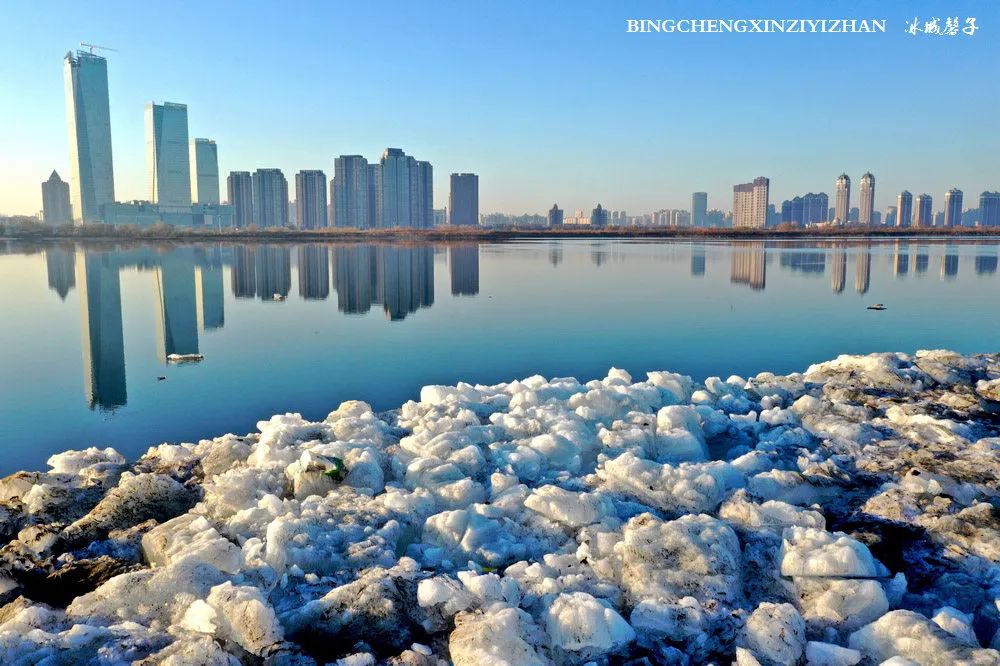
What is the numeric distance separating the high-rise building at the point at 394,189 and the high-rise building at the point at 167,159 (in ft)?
139

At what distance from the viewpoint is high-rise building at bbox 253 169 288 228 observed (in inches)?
6978

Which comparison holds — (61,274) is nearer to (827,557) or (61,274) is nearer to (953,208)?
(827,557)

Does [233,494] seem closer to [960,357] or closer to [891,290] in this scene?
[960,357]

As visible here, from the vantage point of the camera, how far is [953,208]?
573ft

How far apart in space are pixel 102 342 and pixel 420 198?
156630 mm

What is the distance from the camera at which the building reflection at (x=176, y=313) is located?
42.3 feet

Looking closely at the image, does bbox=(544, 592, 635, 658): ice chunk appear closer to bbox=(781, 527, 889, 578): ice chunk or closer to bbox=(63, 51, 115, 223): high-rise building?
bbox=(781, 527, 889, 578): ice chunk

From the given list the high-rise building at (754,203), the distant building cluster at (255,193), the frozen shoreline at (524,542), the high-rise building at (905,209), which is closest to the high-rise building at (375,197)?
the distant building cluster at (255,193)

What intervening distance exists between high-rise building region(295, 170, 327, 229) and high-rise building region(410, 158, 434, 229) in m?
24.8

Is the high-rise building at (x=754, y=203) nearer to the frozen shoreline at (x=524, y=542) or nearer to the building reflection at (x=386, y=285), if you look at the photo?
the building reflection at (x=386, y=285)

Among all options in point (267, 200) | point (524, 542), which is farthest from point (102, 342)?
point (267, 200)

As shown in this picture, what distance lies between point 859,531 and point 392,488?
2.86 metres

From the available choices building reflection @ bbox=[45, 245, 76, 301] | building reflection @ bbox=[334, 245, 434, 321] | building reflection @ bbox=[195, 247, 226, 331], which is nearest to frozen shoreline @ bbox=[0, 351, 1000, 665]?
building reflection @ bbox=[195, 247, 226, 331]

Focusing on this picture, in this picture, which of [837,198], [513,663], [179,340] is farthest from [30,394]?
[837,198]
